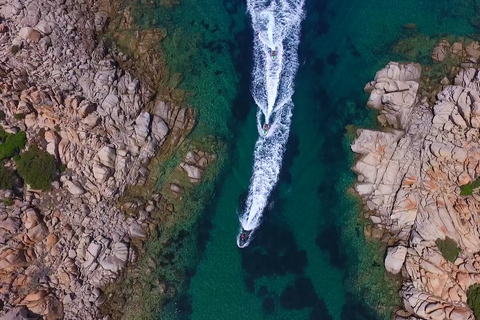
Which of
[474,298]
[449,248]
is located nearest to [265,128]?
[449,248]

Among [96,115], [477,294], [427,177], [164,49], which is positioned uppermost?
[164,49]

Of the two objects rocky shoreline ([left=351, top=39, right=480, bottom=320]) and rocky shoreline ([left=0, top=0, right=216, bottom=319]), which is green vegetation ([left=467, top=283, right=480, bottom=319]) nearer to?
rocky shoreline ([left=351, top=39, right=480, bottom=320])

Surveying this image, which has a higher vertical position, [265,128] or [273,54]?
[273,54]

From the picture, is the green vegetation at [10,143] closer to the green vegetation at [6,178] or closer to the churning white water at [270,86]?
the green vegetation at [6,178]

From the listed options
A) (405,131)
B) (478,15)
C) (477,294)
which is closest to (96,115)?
(405,131)

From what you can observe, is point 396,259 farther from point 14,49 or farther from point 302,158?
point 14,49

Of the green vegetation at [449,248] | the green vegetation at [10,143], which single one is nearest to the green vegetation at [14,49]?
the green vegetation at [10,143]

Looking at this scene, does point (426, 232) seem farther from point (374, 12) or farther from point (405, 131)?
point (374, 12)
